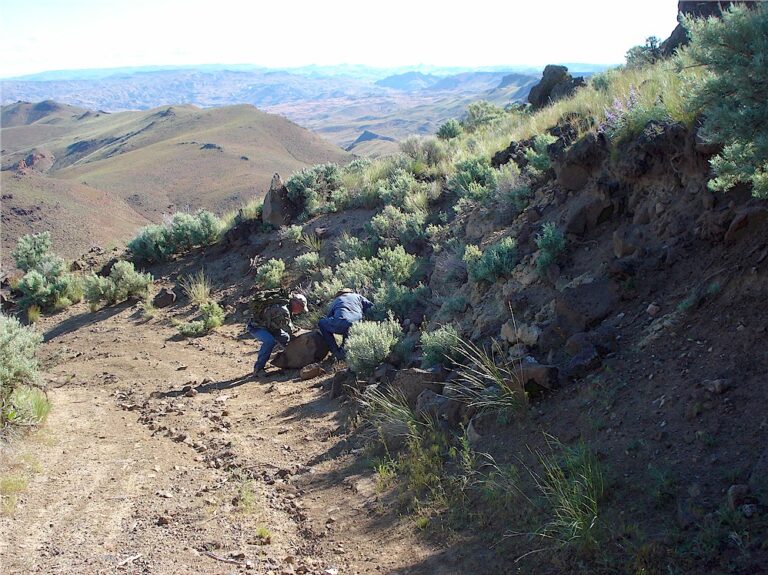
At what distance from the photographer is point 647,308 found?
5.68m

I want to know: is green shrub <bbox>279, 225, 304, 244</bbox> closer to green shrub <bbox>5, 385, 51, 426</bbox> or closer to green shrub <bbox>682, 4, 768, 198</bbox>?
green shrub <bbox>5, 385, 51, 426</bbox>

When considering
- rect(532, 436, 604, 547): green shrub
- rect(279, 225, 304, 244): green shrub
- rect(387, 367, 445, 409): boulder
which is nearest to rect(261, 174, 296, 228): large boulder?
rect(279, 225, 304, 244): green shrub

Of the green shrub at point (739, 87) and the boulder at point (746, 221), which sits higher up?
the green shrub at point (739, 87)

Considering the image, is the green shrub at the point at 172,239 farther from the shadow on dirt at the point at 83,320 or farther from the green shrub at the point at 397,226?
the green shrub at the point at 397,226

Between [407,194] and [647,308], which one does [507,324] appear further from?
[407,194]

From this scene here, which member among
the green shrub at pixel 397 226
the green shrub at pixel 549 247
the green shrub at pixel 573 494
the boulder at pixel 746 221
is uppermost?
the boulder at pixel 746 221

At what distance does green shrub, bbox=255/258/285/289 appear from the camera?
537 inches

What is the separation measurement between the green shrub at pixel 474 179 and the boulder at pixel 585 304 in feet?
16.5

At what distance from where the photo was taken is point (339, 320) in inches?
366

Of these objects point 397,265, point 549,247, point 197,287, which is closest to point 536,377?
point 549,247

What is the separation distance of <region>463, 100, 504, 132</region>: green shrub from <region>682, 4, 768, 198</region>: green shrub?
1450 cm

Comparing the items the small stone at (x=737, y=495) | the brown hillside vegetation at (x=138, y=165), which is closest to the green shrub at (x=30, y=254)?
the brown hillside vegetation at (x=138, y=165)

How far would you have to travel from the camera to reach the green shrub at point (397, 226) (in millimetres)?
12375

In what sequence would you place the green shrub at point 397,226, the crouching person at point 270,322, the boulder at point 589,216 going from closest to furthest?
1. the boulder at point 589,216
2. the crouching person at point 270,322
3. the green shrub at point 397,226
